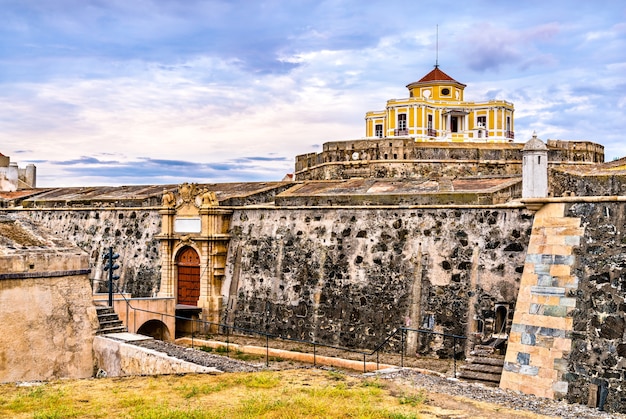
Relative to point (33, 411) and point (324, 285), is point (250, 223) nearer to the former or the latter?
point (324, 285)

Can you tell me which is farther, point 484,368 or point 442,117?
point 442,117

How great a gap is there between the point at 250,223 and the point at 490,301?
354 inches

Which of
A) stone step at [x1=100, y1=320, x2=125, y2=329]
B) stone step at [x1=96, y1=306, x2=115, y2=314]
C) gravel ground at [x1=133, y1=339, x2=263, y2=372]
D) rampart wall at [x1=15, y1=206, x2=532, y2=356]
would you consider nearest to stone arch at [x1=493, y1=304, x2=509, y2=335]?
rampart wall at [x1=15, y1=206, x2=532, y2=356]

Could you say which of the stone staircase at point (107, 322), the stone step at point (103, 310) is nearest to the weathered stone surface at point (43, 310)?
the stone staircase at point (107, 322)

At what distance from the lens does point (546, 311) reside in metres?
14.0

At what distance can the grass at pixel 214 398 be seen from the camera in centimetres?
1045

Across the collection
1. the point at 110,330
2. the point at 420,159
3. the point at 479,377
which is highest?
the point at 420,159

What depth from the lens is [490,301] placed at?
57.7 ft

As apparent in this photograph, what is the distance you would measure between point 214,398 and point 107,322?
726 centimetres

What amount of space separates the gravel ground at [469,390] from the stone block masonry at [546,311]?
60 cm

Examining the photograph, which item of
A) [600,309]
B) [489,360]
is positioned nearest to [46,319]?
[489,360]

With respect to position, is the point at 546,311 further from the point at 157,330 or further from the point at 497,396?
the point at 157,330

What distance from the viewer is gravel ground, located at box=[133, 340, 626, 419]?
38.5ft

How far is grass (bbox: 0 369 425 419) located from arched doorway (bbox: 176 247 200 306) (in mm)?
11348
